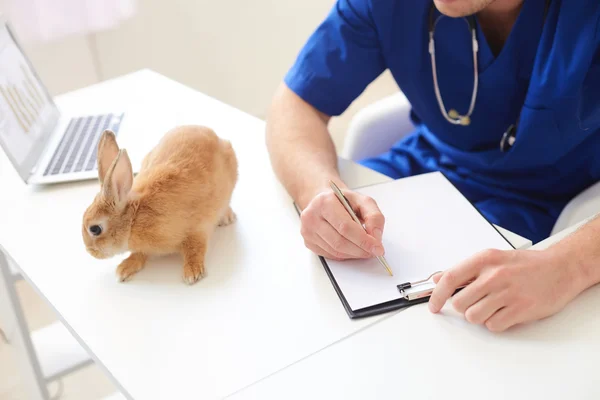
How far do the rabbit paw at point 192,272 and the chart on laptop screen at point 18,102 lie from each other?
0.45 m

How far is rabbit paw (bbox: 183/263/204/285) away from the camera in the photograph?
0.78 metres

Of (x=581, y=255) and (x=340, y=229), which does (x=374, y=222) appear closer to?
(x=340, y=229)

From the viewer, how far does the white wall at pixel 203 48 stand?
2217mm

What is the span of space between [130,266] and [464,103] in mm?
698

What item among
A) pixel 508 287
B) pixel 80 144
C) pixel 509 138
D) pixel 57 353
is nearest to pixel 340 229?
pixel 508 287

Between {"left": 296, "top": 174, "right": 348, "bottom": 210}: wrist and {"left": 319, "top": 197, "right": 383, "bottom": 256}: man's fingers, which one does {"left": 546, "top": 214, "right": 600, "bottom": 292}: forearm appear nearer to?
{"left": 319, "top": 197, "right": 383, "bottom": 256}: man's fingers

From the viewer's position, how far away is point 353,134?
1373mm

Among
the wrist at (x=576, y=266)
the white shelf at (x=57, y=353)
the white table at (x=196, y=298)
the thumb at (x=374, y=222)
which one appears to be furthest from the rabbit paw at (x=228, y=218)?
the white shelf at (x=57, y=353)

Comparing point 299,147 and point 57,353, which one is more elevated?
point 299,147

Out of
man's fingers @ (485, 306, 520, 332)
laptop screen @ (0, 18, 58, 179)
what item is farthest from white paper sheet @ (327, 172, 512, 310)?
laptop screen @ (0, 18, 58, 179)

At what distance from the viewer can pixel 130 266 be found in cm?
81

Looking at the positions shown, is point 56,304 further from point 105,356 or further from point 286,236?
point 286,236

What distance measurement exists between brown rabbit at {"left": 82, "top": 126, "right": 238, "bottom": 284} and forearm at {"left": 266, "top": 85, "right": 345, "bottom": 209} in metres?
0.13

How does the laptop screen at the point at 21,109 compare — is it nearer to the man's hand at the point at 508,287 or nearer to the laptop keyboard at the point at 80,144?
the laptop keyboard at the point at 80,144
